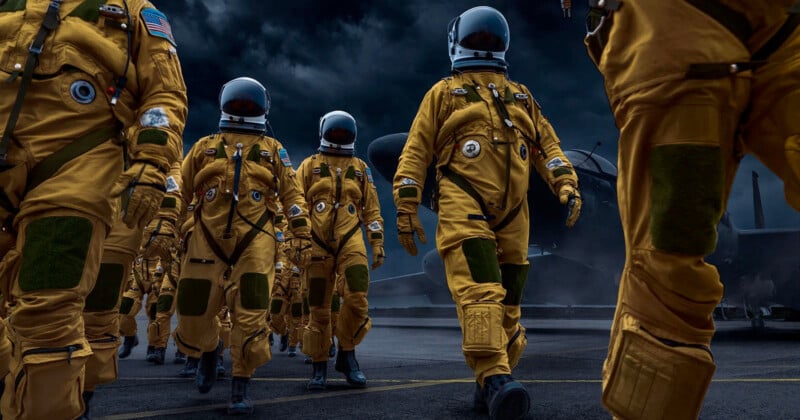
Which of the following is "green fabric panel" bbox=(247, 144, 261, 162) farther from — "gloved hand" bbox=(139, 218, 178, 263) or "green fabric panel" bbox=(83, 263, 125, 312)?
"green fabric panel" bbox=(83, 263, 125, 312)

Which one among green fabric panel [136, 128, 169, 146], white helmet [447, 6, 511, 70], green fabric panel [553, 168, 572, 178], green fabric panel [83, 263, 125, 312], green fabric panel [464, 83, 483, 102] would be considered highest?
white helmet [447, 6, 511, 70]

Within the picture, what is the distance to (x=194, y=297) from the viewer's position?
4191mm

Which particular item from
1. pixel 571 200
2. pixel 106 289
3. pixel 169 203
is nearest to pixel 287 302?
pixel 169 203

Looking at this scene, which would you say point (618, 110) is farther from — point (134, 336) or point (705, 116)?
point (134, 336)

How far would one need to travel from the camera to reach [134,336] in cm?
804

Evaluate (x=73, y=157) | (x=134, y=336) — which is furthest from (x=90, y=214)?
(x=134, y=336)

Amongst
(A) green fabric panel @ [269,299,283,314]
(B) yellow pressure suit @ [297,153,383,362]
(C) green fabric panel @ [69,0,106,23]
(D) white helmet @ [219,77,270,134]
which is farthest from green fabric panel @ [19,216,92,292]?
(A) green fabric panel @ [269,299,283,314]

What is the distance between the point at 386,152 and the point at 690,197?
33.9 feet

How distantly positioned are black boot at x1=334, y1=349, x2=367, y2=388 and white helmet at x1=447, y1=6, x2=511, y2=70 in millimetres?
2462

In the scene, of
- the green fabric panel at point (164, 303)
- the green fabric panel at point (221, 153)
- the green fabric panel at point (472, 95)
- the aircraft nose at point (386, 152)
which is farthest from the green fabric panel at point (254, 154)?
the aircraft nose at point (386, 152)

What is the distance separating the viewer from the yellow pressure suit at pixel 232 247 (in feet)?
13.3

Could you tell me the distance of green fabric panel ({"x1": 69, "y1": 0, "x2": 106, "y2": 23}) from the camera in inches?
101

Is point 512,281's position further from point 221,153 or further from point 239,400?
point 221,153

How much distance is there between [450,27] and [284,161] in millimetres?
1696
